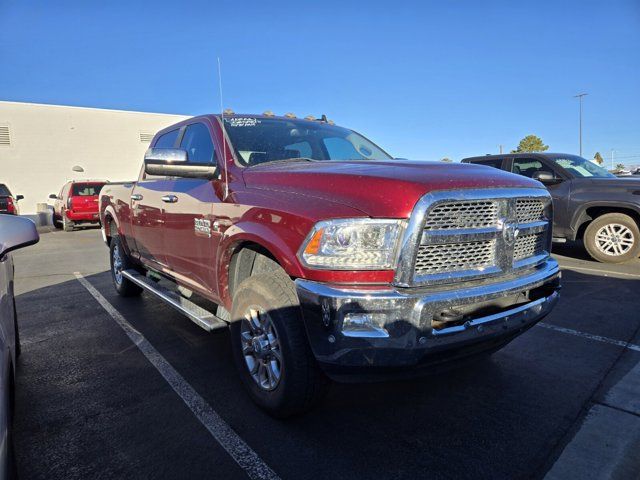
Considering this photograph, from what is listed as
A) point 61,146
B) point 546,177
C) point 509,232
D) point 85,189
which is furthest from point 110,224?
point 61,146

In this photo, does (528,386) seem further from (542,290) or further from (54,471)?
(54,471)

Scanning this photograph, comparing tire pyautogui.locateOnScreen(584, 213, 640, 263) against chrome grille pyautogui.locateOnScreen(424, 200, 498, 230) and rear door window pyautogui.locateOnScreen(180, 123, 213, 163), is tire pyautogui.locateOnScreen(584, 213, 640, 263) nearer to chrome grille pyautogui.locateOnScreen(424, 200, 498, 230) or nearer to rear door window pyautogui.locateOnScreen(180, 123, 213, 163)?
chrome grille pyautogui.locateOnScreen(424, 200, 498, 230)

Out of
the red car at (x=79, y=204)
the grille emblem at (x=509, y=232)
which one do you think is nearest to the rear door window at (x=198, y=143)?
the grille emblem at (x=509, y=232)

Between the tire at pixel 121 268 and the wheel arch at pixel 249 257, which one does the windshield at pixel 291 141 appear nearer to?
the wheel arch at pixel 249 257

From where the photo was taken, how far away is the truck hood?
89.0 inches

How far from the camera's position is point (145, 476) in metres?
2.29

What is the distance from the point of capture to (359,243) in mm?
2254

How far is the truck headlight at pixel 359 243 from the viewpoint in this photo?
2.23m

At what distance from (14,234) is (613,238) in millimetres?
8456

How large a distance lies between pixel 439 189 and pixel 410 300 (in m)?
0.61

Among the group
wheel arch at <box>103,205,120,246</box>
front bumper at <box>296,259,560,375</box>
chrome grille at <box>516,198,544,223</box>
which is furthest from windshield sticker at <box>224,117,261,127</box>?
wheel arch at <box>103,205,120,246</box>

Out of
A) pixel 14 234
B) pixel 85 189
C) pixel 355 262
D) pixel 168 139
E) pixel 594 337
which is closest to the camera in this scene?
pixel 14 234

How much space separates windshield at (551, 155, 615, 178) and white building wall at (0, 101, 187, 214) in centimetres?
2391

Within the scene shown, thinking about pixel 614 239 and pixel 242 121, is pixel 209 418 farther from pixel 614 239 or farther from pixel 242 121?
pixel 614 239
